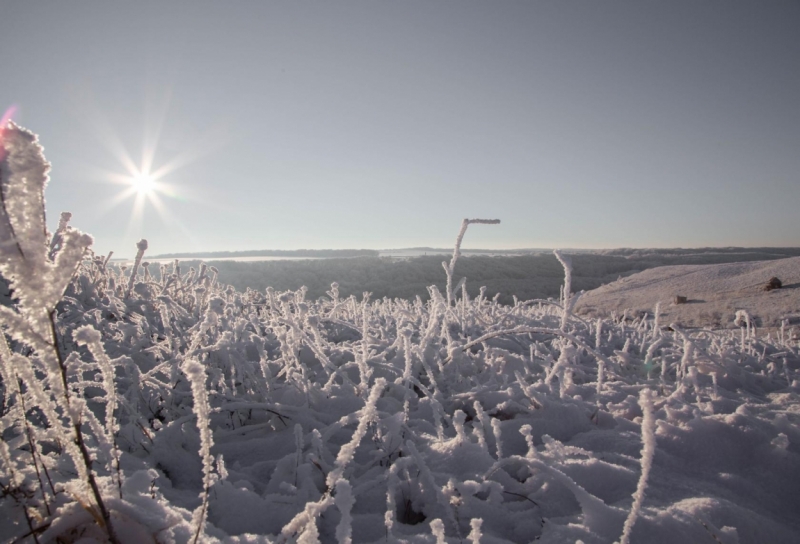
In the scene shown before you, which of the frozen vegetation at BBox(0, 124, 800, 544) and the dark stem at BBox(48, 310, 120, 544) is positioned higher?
the dark stem at BBox(48, 310, 120, 544)

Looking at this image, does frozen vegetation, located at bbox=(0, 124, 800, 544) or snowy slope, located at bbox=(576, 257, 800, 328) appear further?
snowy slope, located at bbox=(576, 257, 800, 328)

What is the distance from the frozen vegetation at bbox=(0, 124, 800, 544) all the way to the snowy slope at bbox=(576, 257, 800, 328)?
14.6 feet

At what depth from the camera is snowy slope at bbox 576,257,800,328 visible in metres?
5.78

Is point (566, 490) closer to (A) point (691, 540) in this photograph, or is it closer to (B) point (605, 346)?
(A) point (691, 540)

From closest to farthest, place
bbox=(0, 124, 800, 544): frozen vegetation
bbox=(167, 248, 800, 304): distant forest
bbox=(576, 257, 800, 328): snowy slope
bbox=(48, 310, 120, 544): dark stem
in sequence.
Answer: bbox=(48, 310, 120, 544): dark stem → bbox=(0, 124, 800, 544): frozen vegetation → bbox=(576, 257, 800, 328): snowy slope → bbox=(167, 248, 800, 304): distant forest

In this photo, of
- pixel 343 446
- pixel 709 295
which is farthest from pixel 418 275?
pixel 343 446

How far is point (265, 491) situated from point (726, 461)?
4.37ft

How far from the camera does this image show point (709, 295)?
723 cm

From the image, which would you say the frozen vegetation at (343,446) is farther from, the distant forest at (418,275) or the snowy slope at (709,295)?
the distant forest at (418,275)

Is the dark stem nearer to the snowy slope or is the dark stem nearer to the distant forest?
the snowy slope

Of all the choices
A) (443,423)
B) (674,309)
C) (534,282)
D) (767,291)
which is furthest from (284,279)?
(443,423)

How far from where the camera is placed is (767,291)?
254 inches

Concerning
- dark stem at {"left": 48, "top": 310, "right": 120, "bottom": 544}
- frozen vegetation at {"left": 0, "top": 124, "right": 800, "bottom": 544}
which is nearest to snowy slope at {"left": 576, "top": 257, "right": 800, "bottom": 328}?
frozen vegetation at {"left": 0, "top": 124, "right": 800, "bottom": 544}

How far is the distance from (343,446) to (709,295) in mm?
8337
